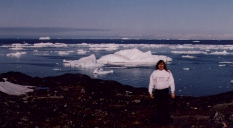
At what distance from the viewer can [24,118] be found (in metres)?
7.73

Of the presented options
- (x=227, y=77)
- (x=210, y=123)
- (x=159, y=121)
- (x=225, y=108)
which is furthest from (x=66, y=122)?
(x=227, y=77)

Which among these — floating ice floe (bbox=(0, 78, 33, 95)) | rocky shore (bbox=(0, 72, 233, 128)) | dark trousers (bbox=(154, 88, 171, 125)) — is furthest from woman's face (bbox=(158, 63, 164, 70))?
floating ice floe (bbox=(0, 78, 33, 95))

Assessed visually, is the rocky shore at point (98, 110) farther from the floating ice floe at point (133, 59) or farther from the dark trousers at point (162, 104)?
the floating ice floe at point (133, 59)

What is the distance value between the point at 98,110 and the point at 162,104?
8.24 ft

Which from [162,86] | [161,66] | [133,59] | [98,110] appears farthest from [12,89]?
[133,59]

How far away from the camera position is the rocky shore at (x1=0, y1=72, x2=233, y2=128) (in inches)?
283

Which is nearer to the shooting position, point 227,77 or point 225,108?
point 225,108

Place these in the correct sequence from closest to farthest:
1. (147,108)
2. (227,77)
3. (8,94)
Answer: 1. (147,108)
2. (8,94)
3. (227,77)

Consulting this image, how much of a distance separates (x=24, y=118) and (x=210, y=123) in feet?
15.2

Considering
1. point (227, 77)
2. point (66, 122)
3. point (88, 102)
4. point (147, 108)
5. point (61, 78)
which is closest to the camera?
point (66, 122)

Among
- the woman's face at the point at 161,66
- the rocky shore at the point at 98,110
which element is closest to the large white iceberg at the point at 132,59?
the rocky shore at the point at 98,110

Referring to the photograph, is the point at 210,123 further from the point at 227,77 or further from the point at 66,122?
the point at 227,77

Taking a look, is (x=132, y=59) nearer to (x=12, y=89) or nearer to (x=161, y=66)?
(x=12, y=89)

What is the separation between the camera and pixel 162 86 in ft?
21.3
